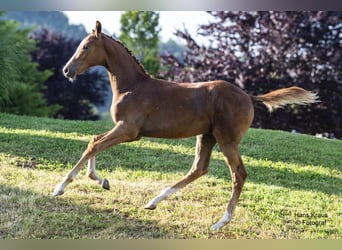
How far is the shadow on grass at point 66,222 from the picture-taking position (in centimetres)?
387

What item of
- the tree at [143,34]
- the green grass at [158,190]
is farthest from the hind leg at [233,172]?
the tree at [143,34]

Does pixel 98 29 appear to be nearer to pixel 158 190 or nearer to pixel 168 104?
pixel 168 104

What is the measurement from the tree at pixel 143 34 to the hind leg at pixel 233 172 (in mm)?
5768

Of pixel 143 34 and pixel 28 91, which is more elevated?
pixel 143 34

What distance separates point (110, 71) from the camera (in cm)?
389

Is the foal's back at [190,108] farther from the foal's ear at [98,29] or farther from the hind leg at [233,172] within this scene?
the foal's ear at [98,29]

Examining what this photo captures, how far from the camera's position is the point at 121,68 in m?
3.88

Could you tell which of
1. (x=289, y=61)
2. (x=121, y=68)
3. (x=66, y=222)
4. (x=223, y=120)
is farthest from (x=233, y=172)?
(x=289, y=61)

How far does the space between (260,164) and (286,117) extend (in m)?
3.39

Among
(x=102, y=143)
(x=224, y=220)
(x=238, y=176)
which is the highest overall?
(x=102, y=143)

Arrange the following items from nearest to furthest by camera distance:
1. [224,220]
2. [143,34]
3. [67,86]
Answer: [224,220]
[143,34]
[67,86]

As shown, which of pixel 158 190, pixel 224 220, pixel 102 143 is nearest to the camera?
pixel 102 143

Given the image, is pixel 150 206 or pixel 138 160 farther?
pixel 138 160

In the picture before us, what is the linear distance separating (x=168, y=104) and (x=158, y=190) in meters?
1.06
